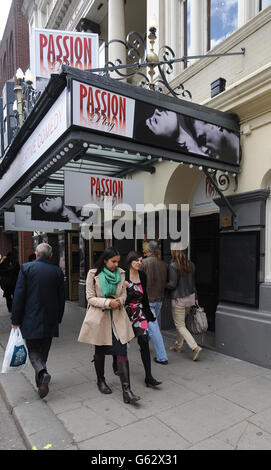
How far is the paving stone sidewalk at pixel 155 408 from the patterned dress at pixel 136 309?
78cm

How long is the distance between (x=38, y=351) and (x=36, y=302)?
654 millimetres

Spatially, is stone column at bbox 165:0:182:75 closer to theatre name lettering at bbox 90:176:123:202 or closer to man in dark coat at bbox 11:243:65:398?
theatre name lettering at bbox 90:176:123:202

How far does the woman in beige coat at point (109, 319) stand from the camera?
11.8 feet

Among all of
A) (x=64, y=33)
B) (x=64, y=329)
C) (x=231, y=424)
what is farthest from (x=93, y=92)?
(x=64, y=329)

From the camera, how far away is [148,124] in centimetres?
392

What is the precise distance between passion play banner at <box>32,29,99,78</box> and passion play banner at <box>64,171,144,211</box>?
1.77 meters

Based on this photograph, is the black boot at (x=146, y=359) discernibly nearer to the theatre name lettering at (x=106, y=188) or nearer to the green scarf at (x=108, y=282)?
the green scarf at (x=108, y=282)

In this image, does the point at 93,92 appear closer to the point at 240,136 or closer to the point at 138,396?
the point at 240,136

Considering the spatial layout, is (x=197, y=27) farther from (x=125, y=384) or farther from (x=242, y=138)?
(x=125, y=384)

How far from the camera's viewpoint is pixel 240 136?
512 centimetres

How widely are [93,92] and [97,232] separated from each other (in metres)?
6.46

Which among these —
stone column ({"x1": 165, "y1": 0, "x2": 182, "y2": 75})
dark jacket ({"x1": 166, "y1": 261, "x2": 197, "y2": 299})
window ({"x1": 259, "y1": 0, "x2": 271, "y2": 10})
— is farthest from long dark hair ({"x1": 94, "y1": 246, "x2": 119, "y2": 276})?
stone column ({"x1": 165, "y1": 0, "x2": 182, "y2": 75})

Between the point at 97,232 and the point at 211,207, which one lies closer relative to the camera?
the point at 211,207

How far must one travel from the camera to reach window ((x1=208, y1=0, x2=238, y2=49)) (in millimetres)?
5688
